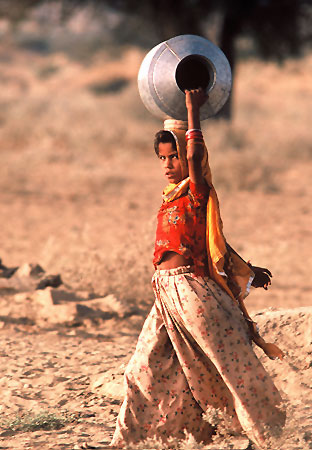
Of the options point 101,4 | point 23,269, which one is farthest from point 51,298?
point 101,4

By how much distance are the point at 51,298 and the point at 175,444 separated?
288 centimetres

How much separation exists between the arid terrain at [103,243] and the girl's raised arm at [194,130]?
4.07ft

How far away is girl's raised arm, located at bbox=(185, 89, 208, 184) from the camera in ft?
9.29

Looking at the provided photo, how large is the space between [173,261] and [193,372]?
0.48 m

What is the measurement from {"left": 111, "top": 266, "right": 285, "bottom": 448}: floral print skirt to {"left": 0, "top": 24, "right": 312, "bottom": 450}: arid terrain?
0.14 m

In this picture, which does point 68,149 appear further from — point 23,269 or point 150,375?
point 150,375

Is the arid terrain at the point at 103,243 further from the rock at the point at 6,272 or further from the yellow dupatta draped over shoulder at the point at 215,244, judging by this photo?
the yellow dupatta draped over shoulder at the point at 215,244

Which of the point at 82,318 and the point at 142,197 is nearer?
the point at 82,318

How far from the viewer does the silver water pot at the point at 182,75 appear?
2.87 metres

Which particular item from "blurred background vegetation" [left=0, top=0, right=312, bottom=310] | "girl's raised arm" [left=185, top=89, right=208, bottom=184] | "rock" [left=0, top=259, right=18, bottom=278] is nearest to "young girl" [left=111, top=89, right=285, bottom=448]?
"girl's raised arm" [left=185, top=89, right=208, bottom=184]

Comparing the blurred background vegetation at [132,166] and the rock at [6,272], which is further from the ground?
the blurred background vegetation at [132,166]

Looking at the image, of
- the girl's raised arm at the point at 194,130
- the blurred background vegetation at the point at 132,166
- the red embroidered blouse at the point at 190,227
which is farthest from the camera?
the blurred background vegetation at the point at 132,166

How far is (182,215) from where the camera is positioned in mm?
2941

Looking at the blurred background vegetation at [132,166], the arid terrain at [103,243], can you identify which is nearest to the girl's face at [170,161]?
the arid terrain at [103,243]
